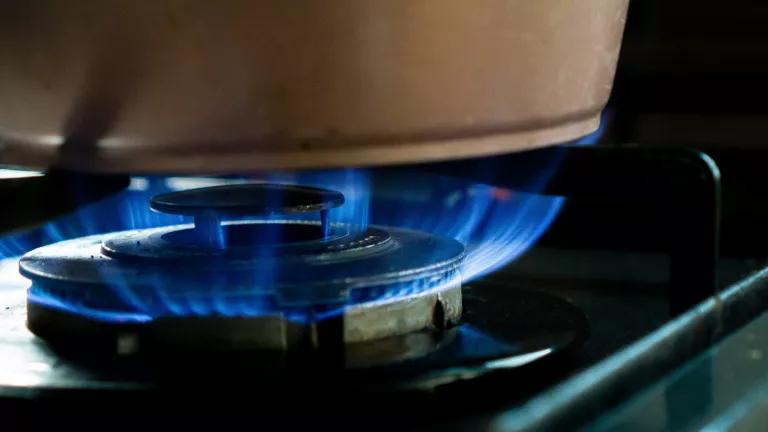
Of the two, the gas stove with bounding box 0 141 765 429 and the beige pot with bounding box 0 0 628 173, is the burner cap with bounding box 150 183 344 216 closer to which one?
the gas stove with bounding box 0 141 765 429

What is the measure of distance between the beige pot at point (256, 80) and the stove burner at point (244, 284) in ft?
0.28

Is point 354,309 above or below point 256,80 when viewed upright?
below

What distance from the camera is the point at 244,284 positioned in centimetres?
44

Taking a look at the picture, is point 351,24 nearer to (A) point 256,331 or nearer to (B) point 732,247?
(A) point 256,331

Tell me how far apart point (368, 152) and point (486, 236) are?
0.80 feet

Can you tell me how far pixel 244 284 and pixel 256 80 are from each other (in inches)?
4.8

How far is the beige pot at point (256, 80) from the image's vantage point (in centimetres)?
34

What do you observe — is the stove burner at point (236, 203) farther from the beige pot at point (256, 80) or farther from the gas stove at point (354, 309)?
the beige pot at point (256, 80)

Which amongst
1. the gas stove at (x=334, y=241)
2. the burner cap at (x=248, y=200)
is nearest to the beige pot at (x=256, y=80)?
the gas stove at (x=334, y=241)

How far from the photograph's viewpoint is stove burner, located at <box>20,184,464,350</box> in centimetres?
43

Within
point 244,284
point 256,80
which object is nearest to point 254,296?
point 244,284

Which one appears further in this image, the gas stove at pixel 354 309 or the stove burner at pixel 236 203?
the stove burner at pixel 236 203

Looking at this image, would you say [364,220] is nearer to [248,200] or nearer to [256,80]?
[248,200]

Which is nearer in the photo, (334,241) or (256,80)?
(256,80)
